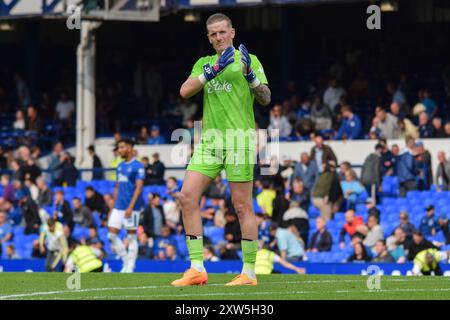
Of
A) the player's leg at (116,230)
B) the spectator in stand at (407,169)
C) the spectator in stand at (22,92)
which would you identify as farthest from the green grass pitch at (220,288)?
the spectator in stand at (22,92)

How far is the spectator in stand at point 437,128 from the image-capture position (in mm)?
24109

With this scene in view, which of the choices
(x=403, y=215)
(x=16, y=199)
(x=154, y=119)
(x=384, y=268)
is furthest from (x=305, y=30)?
(x=384, y=268)

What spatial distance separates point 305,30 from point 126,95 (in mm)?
4460

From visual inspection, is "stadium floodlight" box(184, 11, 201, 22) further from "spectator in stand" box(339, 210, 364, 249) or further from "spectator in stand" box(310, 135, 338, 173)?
"spectator in stand" box(339, 210, 364, 249)

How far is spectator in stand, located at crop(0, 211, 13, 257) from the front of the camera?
2514 cm

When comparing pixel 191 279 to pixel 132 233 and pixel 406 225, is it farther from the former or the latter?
pixel 406 225

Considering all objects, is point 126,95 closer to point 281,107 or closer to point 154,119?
point 154,119

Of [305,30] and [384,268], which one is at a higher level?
[305,30]

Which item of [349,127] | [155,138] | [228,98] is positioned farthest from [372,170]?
[228,98]

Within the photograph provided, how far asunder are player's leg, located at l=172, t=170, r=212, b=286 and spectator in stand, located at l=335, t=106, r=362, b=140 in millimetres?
14087

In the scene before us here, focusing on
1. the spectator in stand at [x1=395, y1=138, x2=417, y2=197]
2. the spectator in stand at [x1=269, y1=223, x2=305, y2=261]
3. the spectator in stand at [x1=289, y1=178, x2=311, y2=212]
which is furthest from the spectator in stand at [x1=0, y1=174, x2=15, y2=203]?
the spectator in stand at [x1=395, y1=138, x2=417, y2=197]

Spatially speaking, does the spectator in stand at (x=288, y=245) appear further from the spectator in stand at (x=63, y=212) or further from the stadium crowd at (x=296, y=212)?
the spectator in stand at (x=63, y=212)

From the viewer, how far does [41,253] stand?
931 inches

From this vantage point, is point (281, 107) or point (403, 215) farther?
point (281, 107)
